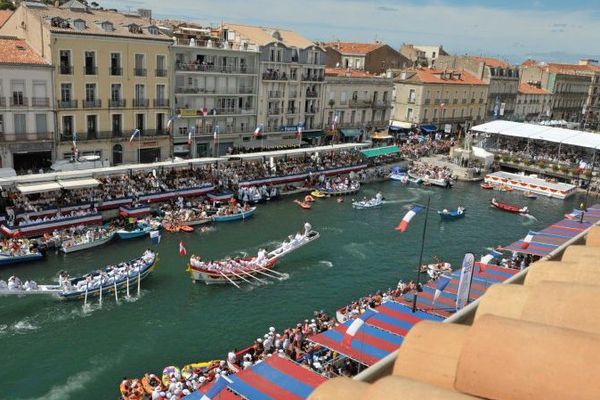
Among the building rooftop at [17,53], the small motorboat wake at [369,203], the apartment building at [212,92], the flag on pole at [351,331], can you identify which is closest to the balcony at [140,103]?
the apartment building at [212,92]

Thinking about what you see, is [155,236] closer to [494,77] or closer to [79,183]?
[79,183]

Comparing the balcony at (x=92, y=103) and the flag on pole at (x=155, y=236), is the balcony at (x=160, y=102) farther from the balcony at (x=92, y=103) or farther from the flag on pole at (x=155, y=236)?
the flag on pole at (x=155, y=236)

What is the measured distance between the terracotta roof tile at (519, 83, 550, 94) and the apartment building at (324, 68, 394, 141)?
41.8 m

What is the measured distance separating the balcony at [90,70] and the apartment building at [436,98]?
53.9 meters

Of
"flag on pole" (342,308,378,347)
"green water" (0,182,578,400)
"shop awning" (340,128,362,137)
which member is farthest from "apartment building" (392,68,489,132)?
"flag on pole" (342,308,378,347)

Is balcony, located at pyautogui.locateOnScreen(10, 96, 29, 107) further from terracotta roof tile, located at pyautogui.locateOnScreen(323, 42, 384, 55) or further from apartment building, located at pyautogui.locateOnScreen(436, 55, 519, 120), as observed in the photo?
apartment building, located at pyautogui.locateOnScreen(436, 55, 519, 120)

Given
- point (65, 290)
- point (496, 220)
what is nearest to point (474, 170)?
point (496, 220)

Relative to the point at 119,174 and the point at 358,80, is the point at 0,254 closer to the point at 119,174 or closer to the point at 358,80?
the point at 119,174

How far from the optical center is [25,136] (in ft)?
164

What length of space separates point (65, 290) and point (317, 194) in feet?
107

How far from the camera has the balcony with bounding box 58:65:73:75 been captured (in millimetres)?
51156

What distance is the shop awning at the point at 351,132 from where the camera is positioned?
3249 inches

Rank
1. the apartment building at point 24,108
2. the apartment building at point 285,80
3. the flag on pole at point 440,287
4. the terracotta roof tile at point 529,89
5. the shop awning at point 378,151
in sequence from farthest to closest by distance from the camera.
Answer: the terracotta roof tile at point 529,89 → the shop awning at point 378,151 → the apartment building at point 285,80 → the apartment building at point 24,108 → the flag on pole at point 440,287

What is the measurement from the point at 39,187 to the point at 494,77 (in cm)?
8649
